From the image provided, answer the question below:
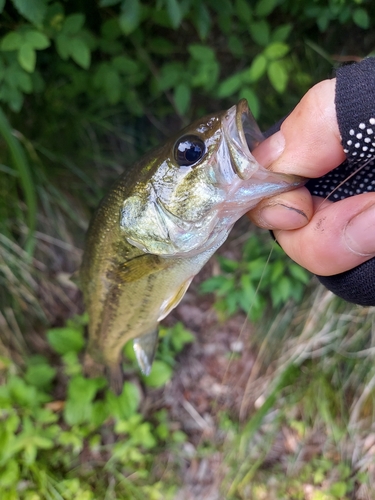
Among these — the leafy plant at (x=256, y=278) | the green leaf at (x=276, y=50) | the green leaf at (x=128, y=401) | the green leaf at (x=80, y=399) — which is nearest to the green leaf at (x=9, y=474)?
the green leaf at (x=80, y=399)

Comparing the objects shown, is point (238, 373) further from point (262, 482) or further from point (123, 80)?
point (123, 80)

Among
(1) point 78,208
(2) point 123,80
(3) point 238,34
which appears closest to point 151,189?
(2) point 123,80

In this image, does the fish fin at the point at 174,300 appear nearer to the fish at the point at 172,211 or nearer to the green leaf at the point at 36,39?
the fish at the point at 172,211

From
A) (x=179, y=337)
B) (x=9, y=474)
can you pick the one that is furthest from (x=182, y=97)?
(x=9, y=474)

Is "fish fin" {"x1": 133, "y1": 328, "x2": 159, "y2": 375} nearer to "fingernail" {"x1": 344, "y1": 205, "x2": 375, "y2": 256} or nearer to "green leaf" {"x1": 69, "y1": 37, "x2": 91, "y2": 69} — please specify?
"fingernail" {"x1": 344, "y1": 205, "x2": 375, "y2": 256}

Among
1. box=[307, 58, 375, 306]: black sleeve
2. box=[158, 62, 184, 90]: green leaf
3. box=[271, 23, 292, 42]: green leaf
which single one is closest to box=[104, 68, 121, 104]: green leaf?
box=[158, 62, 184, 90]: green leaf

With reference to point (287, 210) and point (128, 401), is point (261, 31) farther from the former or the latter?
point (128, 401)
